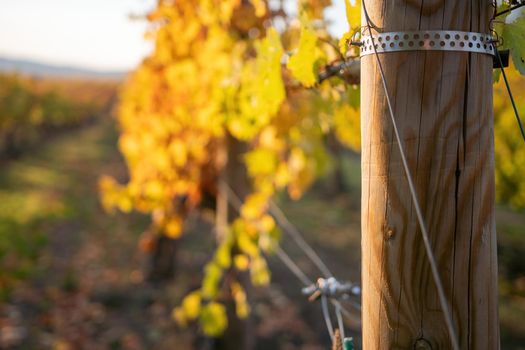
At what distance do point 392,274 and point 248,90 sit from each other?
1540 mm

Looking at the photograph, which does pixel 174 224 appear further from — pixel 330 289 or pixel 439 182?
pixel 439 182

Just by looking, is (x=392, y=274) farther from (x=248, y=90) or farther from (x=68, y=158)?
(x=68, y=158)

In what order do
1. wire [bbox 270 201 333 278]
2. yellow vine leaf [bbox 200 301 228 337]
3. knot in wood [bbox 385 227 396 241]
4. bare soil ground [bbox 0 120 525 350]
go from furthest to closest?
bare soil ground [bbox 0 120 525 350] → yellow vine leaf [bbox 200 301 228 337] → wire [bbox 270 201 333 278] → knot in wood [bbox 385 227 396 241]

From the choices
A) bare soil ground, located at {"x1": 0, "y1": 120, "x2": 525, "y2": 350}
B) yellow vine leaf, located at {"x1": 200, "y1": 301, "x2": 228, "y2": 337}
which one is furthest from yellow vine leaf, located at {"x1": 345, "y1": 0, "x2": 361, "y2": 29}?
bare soil ground, located at {"x1": 0, "y1": 120, "x2": 525, "y2": 350}

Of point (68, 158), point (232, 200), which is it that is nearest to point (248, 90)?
point (232, 200)

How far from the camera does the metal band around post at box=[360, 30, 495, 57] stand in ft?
3.92

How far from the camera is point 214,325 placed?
14.9 feet

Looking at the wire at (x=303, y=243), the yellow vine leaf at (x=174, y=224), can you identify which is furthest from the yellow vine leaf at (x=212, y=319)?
the yellow vine leaf at (x=174, y=224)

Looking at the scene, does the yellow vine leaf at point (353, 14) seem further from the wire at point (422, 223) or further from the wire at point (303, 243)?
the wire at point (303, 243)

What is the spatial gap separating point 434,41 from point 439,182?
0.30 m

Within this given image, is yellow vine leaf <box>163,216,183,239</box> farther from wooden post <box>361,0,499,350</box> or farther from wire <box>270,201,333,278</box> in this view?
wooden post <box>361,0,499,350</box>

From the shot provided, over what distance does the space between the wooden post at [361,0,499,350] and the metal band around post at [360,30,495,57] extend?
0.01m

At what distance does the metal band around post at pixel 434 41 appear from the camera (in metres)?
1.19

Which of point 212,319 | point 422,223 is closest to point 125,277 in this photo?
Result: point 212,319
